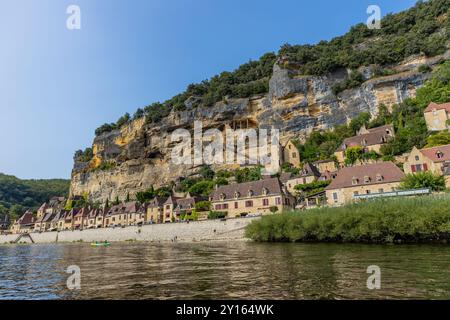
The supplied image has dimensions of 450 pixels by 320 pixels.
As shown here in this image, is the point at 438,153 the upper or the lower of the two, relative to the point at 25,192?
lower

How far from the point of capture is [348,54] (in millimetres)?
81875

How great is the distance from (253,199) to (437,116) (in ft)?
124

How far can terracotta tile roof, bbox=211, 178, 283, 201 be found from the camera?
5038 cm

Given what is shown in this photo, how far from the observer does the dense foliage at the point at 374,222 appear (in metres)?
24.0

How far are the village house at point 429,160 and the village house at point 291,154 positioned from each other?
28.3m

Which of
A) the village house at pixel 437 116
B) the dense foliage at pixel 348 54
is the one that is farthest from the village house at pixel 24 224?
the village house at pixel 437 116

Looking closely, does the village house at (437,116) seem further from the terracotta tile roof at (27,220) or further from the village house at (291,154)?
the terracotta tile roof at (27,220)

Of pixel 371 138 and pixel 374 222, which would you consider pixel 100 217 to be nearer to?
pixel 371 138

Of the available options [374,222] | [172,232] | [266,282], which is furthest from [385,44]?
[266,282]

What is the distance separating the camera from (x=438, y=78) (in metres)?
61.2

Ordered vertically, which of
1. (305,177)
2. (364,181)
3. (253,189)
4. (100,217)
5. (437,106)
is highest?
(437,106)

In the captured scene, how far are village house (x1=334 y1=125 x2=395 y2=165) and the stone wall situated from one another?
31.0 m
